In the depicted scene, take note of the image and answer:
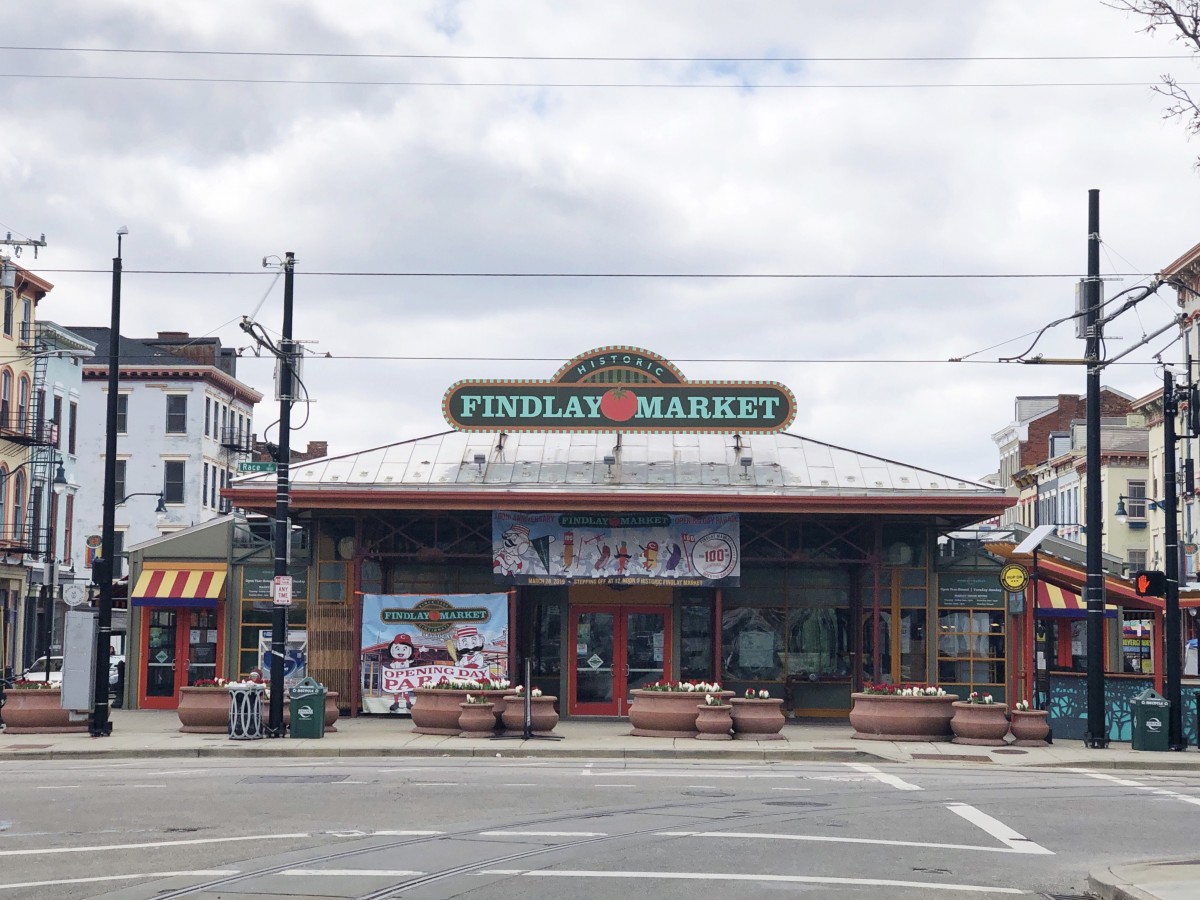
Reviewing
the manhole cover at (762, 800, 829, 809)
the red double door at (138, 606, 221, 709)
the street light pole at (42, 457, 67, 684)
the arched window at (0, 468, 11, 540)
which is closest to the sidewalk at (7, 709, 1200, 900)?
the manhole cover at (762, 800, 829, 809)

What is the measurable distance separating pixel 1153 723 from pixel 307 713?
49.5 feet

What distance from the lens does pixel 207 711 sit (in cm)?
2875

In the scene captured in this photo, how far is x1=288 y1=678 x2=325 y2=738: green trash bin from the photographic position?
1097 inches

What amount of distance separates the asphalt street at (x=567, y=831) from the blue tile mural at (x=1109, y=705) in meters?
5.28

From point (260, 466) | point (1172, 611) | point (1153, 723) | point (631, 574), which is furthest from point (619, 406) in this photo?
point (260, 466)

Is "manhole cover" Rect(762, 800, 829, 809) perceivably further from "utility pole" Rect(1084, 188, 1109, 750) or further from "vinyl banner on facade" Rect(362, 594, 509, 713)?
"vinyl banner on facade" Rect(362, 594, 509, 713)

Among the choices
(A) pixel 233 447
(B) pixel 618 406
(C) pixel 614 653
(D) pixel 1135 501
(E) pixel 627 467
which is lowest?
(C) pixel 614 653

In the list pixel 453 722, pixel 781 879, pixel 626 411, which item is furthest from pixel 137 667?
pixel 781 879

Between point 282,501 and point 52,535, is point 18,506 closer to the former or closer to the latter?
point 52,535

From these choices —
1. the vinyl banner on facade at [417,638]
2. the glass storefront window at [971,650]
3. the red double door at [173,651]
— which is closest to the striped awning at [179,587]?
the red double door at [173,651]

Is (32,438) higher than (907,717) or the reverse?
higher

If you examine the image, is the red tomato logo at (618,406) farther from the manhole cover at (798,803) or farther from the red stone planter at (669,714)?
the manhole cover at (798,803)

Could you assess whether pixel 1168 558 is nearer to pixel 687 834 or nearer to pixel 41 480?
pixel 687 834

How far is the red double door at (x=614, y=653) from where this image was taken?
33469 mm
